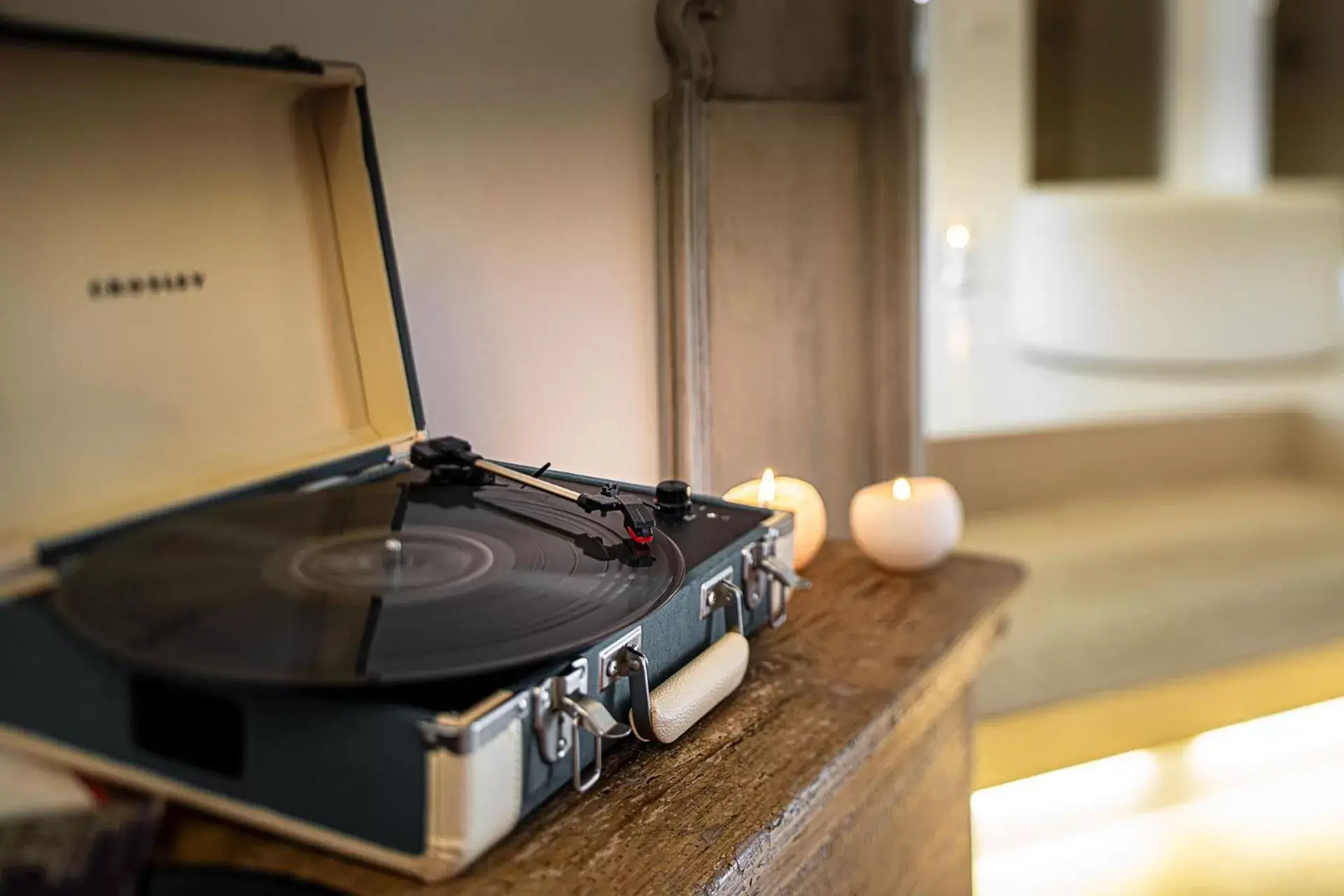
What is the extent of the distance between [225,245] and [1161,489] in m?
2.74

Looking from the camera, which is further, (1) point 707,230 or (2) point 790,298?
(2) point 790,298

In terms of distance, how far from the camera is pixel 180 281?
0.77 m

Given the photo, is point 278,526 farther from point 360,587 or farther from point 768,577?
point 768,577

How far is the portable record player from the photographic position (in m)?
0.60

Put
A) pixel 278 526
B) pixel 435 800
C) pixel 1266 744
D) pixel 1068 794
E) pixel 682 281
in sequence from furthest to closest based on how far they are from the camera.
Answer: pixel 1266 744, pixel 1068 794, pixel 682 281, pixel 278 526, pixel 435 800

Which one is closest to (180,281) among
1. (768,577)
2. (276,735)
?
(276,735)

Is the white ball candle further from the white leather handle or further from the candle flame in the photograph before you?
the white leather handle

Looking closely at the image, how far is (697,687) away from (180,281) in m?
0.41

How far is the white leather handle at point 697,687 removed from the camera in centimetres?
75

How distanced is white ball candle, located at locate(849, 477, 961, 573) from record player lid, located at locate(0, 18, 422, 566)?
0.42 meters

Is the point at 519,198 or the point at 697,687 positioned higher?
the point at 519,198

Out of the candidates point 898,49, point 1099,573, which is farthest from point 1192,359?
point 898,49

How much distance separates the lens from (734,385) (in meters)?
1.35

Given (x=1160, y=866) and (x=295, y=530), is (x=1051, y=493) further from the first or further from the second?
(x=295, y=530)
